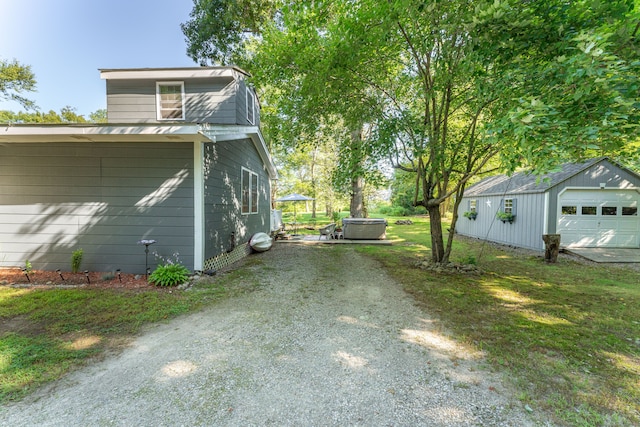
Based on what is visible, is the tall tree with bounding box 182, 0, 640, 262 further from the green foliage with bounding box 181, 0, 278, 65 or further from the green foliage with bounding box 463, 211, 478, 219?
the green foliage with bounding box 463, 211, 478, 219

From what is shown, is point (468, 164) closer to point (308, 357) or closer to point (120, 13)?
point (308, 357)

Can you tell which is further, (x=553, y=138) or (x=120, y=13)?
(x=120, y=13)

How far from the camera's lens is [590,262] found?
8406 millimetres

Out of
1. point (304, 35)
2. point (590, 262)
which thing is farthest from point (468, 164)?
point (590, 262)

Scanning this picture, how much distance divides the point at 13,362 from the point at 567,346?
6.09 metres

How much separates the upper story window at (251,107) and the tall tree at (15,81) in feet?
56.9

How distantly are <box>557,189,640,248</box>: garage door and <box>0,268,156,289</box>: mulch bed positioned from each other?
43.7ft

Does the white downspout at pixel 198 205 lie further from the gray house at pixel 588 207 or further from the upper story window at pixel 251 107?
the gray house at pixel 588 207

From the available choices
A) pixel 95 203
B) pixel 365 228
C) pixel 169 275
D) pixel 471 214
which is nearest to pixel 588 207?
pixel 471 214

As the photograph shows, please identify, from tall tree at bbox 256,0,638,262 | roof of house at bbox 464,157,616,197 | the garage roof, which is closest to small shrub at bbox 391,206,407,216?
roof of house at bbox 464,157,616,197

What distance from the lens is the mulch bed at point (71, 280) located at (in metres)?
5.12

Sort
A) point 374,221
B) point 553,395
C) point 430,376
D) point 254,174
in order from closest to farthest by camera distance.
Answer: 1. point 553,395
2. point 430,376
3. point 254,174
4. point 374,221

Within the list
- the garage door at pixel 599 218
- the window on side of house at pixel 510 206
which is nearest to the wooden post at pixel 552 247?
the garage door at pixel 599 218

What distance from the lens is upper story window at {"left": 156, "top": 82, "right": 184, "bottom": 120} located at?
8297mm
